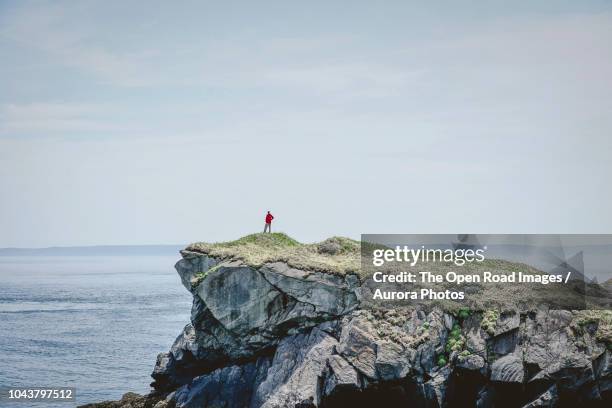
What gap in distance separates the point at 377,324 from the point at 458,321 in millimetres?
4912

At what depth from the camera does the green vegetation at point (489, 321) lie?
3950cm

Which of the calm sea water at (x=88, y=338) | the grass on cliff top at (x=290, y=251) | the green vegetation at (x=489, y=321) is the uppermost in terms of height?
the grass on cliff top at (x=290, y=251)

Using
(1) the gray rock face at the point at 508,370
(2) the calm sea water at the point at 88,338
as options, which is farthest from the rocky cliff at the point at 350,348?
(2) the calm sea water at the point at 88,338

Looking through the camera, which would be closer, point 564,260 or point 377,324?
point 377,324

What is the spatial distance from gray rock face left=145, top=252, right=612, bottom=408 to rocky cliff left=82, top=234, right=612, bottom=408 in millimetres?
61

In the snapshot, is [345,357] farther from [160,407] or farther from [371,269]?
[160,407]

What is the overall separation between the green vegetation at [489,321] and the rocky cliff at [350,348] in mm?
79

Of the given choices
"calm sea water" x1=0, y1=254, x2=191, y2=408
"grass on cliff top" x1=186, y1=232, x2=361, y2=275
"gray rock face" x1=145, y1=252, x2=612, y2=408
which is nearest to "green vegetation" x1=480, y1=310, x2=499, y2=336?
"gray rock face" x1=145, y1=252, x2=612, y2=408

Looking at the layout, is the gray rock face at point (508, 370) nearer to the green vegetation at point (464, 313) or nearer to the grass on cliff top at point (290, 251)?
the green vegetation at point (464, 313)

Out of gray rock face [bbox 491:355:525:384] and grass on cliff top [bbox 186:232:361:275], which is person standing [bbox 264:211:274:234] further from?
gray rock face [bbox 491:355:525:384]

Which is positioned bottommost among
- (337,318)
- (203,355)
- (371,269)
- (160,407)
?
(160,407)

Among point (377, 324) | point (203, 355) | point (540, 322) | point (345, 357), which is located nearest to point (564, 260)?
point (540, 322)

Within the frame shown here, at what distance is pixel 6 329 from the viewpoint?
78375mm

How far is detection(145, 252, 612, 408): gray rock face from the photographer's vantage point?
3759cm
